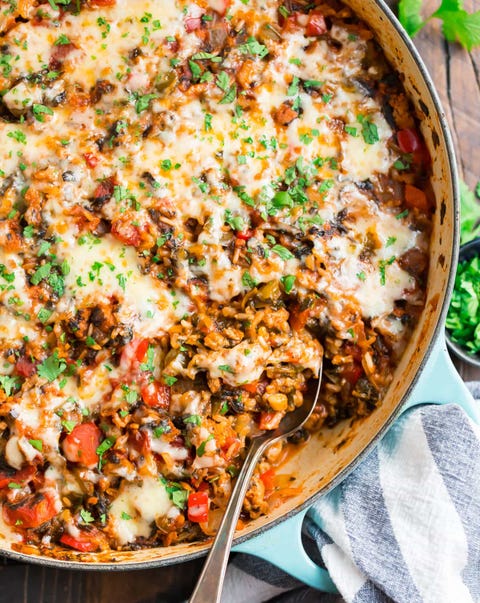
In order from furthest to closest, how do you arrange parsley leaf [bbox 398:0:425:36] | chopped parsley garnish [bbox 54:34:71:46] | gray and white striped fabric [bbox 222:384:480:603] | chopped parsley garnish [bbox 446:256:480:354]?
chopped parsley garnish [bbox 446:256:480:354] < parsley leaf [bbox 398:0:425:36] < gray and white striped fabric [bbox 222:384:480:603] < chopped parsley garnish [bbox 54:34:71:46]

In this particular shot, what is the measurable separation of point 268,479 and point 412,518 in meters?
0.73

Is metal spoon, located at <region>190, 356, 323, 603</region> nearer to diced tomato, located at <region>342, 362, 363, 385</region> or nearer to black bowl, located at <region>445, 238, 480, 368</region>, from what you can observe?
diced tomato, located at <region>342, 362, 363, 385</region>

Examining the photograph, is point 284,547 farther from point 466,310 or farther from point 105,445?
point 466,310

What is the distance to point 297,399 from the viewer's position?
148 inches

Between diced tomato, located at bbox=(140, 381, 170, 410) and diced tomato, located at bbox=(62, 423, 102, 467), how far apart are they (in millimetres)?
277

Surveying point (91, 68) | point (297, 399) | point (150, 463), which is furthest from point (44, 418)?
point (91, 68)

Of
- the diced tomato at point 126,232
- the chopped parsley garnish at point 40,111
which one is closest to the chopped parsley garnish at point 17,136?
the chopped parsley garnish at point 40,111

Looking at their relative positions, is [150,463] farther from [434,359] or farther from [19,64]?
[19,64]

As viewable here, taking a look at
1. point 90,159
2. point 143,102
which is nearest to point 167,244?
point 90,159

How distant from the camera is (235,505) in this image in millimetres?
3518

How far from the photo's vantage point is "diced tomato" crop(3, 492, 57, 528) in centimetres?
359

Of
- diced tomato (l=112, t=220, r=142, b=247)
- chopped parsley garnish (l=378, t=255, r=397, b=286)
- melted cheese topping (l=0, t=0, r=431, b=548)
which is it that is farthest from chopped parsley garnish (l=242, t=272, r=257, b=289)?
chopped parsley garnish (l=378, t=255, r=397, b=286)

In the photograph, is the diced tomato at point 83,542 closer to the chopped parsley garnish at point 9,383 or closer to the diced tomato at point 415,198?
the chopped parsley garnish at point 9,383

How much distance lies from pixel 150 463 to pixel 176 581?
3.02 feet
